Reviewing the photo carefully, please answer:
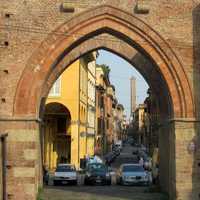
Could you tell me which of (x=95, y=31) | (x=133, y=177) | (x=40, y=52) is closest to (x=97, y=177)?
(x=133, y=177)

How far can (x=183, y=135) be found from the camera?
2348cm

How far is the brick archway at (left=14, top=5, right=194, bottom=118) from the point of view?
23.5 meters

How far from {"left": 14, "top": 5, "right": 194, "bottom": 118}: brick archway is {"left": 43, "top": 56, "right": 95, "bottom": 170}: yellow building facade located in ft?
78.8

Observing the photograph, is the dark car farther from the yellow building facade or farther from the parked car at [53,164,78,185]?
the yellow building facade

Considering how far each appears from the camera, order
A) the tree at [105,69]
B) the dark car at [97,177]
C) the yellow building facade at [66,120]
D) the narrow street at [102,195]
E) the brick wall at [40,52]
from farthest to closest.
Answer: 1. the tree at [105,69]
2. the yellow building facade at [66,120]
3. the dark car at [97,177]
4. the narrow street at [102,195]
5. the brick wall at [40,52]

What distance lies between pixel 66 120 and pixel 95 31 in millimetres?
28392

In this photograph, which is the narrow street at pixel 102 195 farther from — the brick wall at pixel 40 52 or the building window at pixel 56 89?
the building window at pixel 56 89

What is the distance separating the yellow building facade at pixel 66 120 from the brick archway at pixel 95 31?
24.0 m

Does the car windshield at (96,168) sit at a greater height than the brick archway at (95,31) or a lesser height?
lesser

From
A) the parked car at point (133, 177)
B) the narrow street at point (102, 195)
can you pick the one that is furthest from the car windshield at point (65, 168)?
the narrow street at point (102, 195)

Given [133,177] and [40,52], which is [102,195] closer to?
[40,52]

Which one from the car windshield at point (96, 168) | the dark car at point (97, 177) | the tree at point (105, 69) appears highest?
the tree at point (105, 69)

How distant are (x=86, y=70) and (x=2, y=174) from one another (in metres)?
35.8

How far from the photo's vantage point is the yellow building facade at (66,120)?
49.7 metres
